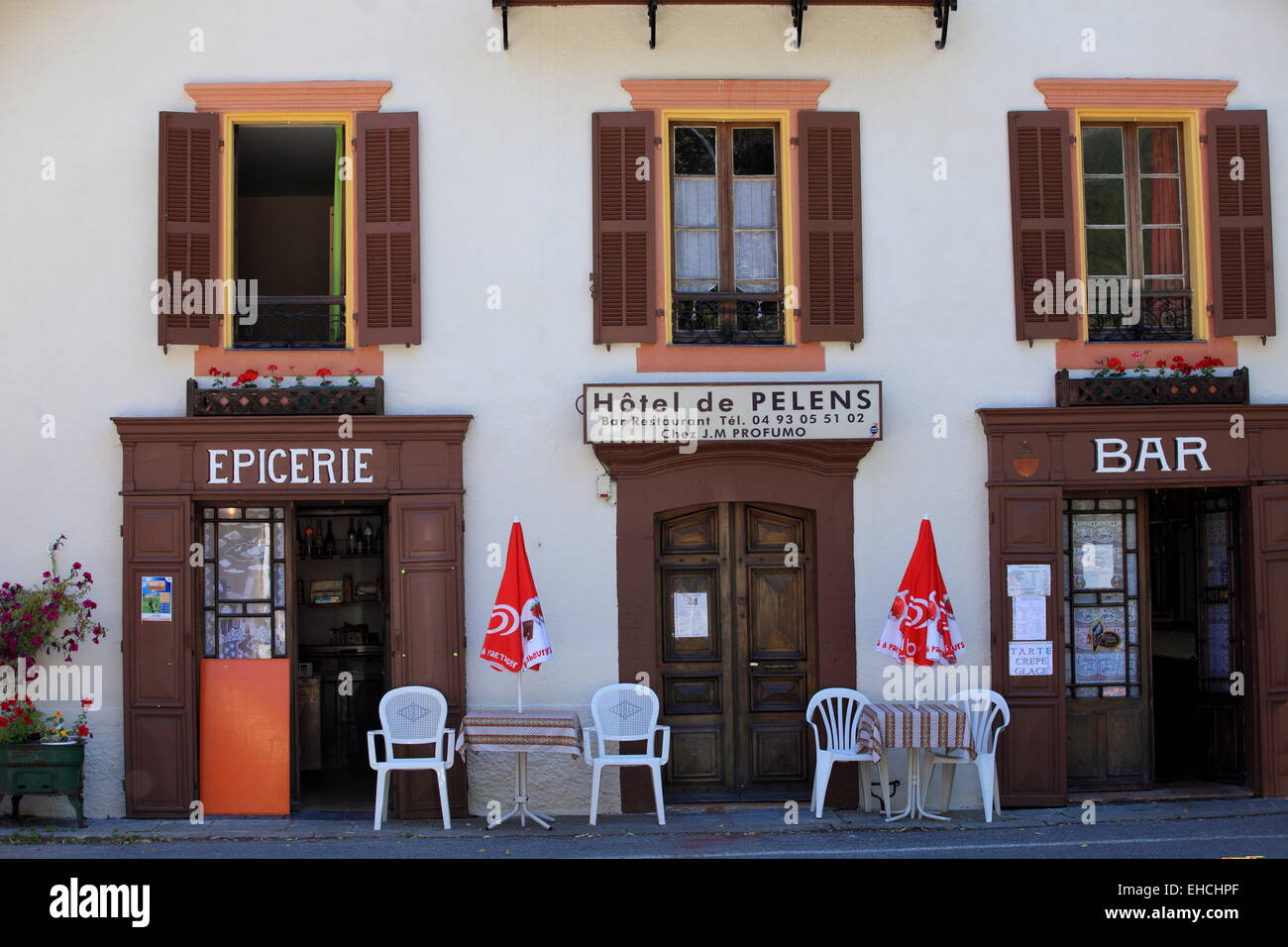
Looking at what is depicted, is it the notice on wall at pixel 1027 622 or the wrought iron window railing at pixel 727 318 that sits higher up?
the wrought iron window railing at pixel 727 318

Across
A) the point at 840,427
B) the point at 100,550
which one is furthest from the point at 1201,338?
the point at 100,550

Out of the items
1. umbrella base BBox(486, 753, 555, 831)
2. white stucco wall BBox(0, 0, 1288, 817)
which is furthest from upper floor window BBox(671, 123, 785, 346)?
umbrella base BBox(486, 753, 555, 831)

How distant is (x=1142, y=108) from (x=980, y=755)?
5096 millimetres

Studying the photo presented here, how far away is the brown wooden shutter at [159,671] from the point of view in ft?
35.2

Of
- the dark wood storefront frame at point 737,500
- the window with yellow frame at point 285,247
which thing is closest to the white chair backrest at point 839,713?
the dark wood storefront frame at point 737,500

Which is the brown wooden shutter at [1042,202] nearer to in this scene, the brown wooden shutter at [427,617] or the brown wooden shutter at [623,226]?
the brown wooden shutter at [623,226]

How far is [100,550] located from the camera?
10891mm

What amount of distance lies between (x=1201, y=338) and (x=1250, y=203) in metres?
1.11

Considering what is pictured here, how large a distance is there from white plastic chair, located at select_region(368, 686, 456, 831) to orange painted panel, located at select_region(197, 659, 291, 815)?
0.84 m

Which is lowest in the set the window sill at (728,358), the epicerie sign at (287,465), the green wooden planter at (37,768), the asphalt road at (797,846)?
the asphalt road at (797,846)

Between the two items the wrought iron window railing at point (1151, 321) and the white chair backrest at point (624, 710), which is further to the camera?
the wrought iron window railing at point (1151, 321)

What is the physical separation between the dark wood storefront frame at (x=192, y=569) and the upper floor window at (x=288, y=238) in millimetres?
846

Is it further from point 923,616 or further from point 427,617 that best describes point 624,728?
point 923,616

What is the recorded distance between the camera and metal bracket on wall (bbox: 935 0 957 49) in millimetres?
11039
